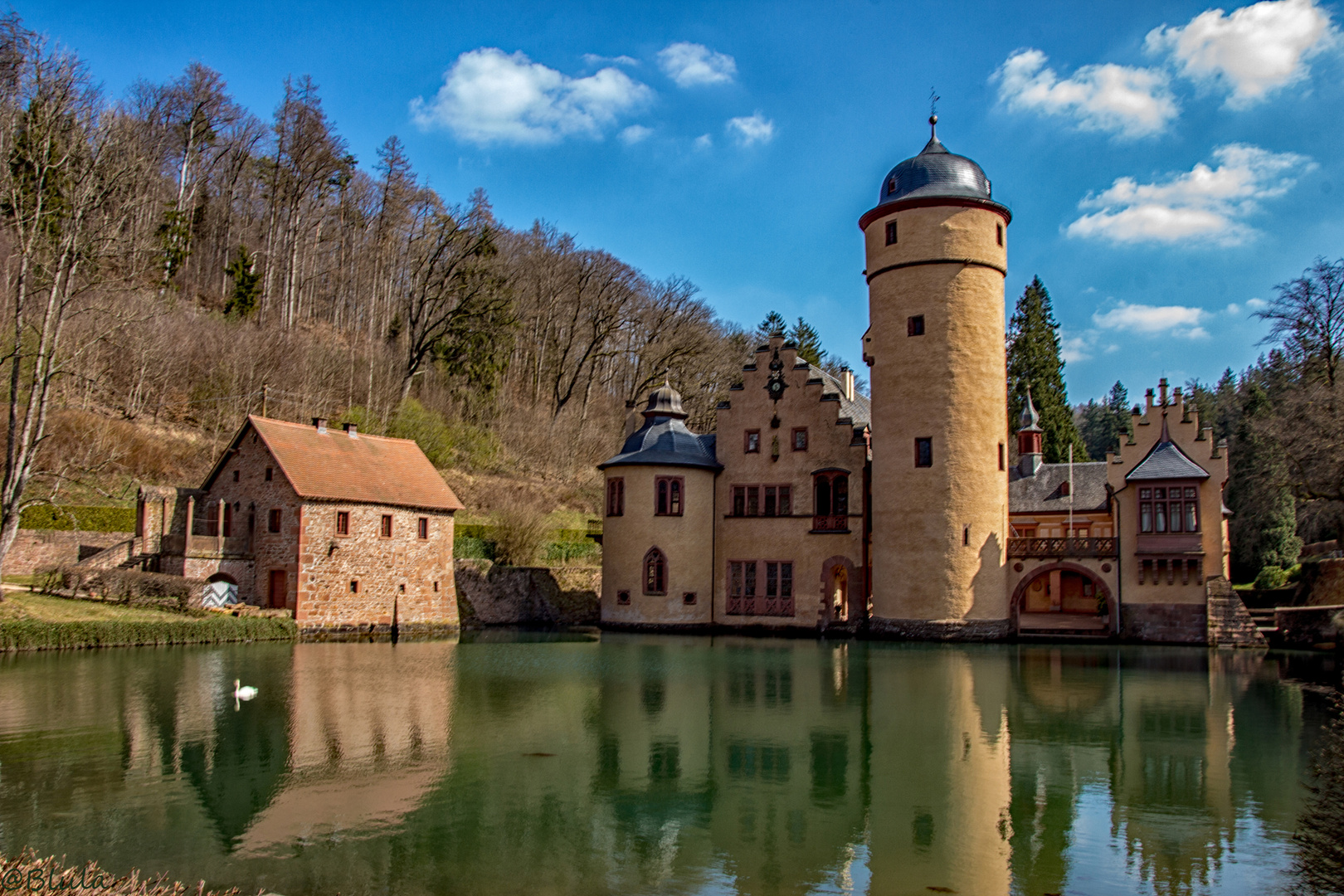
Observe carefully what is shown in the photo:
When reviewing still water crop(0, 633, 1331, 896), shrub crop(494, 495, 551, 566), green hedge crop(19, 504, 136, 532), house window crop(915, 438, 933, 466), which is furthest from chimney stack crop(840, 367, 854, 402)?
green hedge crop(19, 504, 136, 532)

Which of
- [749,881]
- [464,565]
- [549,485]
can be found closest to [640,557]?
[464,565]

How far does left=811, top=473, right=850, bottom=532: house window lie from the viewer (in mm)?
35188

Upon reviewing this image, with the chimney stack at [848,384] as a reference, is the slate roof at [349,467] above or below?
below

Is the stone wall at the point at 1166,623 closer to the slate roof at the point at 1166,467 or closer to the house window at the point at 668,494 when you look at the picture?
the slate roof at the point at 1166,467

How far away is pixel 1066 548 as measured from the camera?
107ft

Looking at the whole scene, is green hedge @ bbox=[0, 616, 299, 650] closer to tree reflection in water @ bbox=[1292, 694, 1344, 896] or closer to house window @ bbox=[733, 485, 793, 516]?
house window @ bbox=[733, 485, 793, 516]

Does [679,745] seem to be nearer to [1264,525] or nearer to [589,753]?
[589,753]

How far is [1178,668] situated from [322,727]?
68.4ft

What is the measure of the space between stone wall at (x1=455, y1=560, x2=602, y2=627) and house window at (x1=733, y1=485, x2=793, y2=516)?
22.6ft

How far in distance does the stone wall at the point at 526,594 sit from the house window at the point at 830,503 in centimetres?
960

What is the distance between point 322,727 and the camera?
1481cm

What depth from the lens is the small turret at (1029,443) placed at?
42.0 metres

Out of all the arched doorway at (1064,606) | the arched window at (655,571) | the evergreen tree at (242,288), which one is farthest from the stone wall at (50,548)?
the arched doorway at (1064,606)

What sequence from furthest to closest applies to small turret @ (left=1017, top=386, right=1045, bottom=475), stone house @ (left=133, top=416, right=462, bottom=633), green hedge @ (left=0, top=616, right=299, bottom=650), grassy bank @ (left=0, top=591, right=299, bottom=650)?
small turret @ (left=1017, top=386, right=1045, bottom=475) → stone house @ (left=133, top=416, right=462, bottom=633) → grassy bank @ (left=0, top=591, right=299, bottom=650) → green hedge @ (left=0, top=616, right=299, bottom=650)
